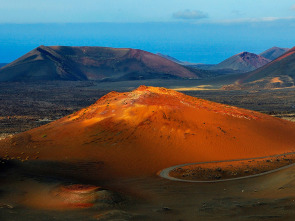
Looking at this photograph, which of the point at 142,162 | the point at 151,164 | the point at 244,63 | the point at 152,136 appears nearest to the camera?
the point at 151,164

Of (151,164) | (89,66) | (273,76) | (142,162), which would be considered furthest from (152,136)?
(89,66)

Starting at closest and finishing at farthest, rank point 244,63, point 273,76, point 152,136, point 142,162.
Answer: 1. point 142,162
2. point 152,136
3. point 273,76
4. point 244,63

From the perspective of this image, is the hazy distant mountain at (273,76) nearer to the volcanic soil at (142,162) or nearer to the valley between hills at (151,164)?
the valley between hills at (151,164)

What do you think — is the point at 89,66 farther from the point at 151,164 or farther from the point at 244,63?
the point at 151,164

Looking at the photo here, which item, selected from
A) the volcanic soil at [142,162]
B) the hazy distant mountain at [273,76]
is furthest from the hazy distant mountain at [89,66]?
the volcanic soil at [142,162]

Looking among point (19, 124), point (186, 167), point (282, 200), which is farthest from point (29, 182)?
point (19, 124)

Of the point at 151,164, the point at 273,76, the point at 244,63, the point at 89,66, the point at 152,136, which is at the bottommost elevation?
the point at 151,164

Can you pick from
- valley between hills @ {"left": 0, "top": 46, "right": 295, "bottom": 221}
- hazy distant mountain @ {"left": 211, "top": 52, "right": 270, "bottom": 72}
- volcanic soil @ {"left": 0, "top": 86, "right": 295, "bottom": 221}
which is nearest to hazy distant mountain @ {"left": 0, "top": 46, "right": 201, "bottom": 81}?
hazy distant mountain @ {"left": 211, "top": 52, "right": 270, "bottom": 72}
